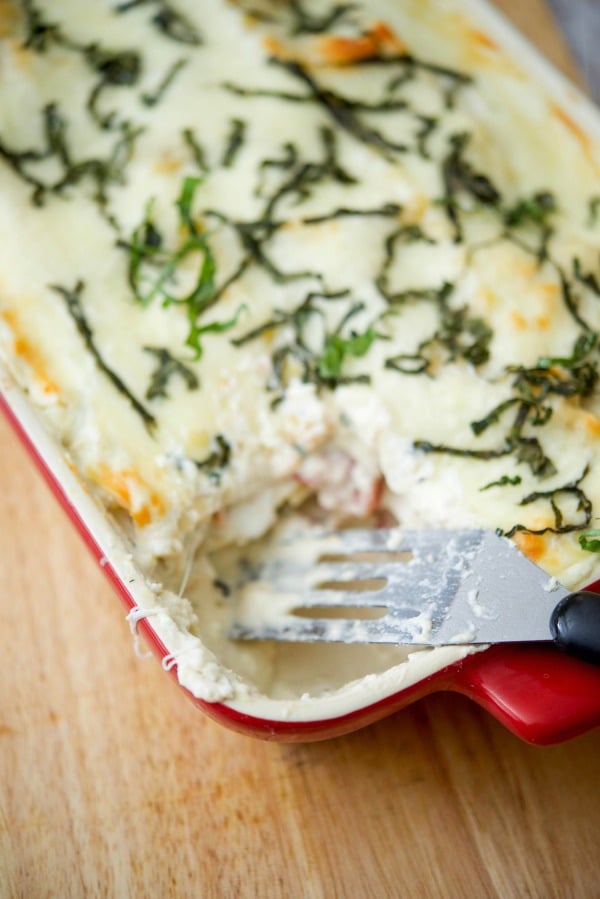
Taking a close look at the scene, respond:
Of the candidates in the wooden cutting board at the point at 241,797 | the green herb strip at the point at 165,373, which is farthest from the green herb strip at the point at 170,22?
the wooden cutting board at the point at 241,797

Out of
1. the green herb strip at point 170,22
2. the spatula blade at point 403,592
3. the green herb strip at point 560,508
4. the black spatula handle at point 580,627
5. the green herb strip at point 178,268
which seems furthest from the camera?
the green herb strip at point 170,22

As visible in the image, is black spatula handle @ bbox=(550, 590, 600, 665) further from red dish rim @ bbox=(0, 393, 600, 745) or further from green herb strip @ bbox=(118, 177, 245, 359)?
green herb strip @ bbox=(118, 177, 245, 359)

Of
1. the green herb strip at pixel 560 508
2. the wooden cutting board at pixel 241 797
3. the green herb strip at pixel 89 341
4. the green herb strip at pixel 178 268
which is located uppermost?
the green herb strip at pixel 560 508

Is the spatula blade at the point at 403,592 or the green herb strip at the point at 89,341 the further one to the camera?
the green herb strip at the point at 89,341

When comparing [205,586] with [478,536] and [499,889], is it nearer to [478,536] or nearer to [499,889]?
[478,536]

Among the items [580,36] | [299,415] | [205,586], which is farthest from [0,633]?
[580,36]

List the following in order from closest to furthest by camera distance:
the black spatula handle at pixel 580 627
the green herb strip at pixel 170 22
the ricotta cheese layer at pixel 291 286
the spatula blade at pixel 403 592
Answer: the black spatula handle at pixel 580 627, the spatula blade at pixel 403 592, the ricotta cheese layer at pixel 291 286, the green herb strip at pixel 170 22

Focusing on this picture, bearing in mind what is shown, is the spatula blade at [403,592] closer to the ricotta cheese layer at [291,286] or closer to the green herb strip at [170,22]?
the ricotta cheese layer at [291,286]
